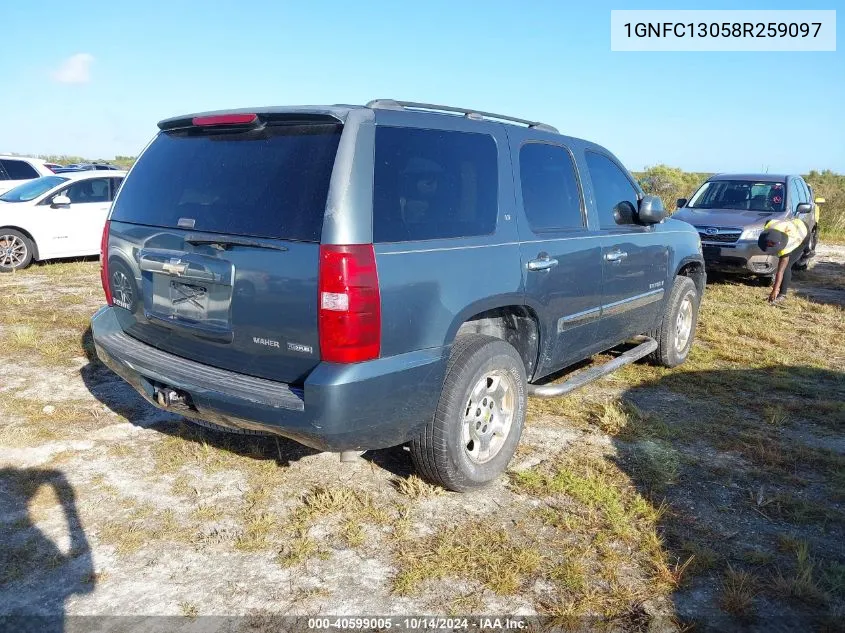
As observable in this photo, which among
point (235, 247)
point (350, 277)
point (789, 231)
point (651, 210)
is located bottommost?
point (350, 277)

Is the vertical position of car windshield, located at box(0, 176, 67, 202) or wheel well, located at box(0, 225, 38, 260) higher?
car windshield, located at box(0, 176, 67, 202)

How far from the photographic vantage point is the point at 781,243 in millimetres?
9359

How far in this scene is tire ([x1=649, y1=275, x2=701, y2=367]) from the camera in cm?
578

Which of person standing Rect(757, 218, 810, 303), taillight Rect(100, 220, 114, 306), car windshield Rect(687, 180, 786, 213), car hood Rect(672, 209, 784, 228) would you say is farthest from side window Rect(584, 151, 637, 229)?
car windshield Rect(687, 180, 786, 213)

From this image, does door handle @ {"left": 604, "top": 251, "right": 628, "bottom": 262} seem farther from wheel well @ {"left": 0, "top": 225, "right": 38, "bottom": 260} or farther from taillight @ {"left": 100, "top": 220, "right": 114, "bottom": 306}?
wheel well @ {"left": 0, "top": 225, "right": 38, "bottom": 260}

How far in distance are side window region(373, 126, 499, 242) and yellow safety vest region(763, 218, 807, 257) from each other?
23.6 feet

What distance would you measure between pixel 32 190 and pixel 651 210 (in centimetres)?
1013

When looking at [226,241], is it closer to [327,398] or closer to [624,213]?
[327,398]

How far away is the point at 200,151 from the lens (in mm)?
3447

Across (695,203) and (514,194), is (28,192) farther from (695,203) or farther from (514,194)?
(695,203)

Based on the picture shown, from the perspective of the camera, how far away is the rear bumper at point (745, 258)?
10.0 metres

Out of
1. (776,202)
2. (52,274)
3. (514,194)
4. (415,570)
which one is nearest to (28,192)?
(52,274)

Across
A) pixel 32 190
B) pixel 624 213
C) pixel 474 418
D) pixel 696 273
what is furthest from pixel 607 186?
pixel 32 190

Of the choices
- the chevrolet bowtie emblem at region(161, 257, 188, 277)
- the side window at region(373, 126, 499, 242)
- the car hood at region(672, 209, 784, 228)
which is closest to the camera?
the side window at region(373, 126, 499, 242)
